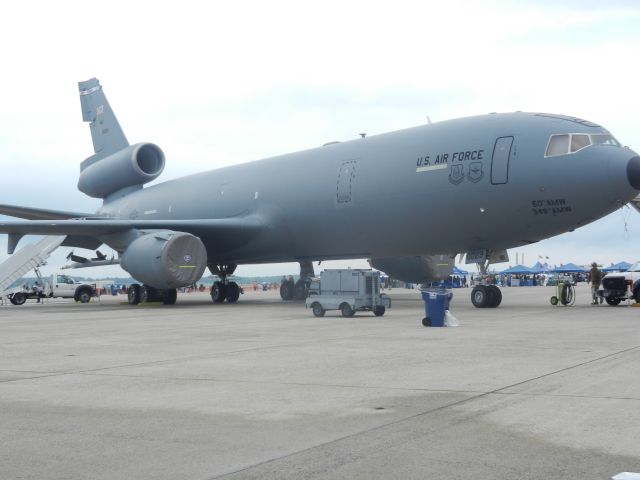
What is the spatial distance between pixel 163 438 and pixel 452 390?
2.71 metres

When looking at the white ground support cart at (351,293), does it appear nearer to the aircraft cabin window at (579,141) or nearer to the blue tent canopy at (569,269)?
the aircraft cabin window at (579,141)

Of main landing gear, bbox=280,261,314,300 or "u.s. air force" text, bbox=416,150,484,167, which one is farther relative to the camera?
main landing gear, bbox=280,261,314,300

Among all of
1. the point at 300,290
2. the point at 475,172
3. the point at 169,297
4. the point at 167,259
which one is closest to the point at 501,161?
the point at 475,172

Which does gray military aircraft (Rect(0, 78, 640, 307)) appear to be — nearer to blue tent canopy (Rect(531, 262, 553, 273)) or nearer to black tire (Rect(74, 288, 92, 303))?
black tire (Rect(74, 288, 92, 303))

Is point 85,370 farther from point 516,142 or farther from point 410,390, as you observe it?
point 516,142

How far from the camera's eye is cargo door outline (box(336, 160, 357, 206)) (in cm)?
2145

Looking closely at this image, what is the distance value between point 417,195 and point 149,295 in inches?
443

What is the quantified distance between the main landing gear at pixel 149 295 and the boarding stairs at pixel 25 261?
5287mm

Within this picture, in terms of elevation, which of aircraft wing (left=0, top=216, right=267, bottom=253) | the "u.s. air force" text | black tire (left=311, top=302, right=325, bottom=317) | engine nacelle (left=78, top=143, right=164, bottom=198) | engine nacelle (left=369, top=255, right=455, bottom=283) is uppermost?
engine nacelle (left=78, top=143, right=164, bottom=198)

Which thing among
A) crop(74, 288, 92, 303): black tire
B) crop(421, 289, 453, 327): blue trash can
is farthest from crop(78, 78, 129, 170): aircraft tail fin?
crop(421, 289, 453, 327): blue trash can

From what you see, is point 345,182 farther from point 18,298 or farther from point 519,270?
point 519,270

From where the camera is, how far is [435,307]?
13859 mm

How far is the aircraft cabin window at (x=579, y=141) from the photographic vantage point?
17281 mm

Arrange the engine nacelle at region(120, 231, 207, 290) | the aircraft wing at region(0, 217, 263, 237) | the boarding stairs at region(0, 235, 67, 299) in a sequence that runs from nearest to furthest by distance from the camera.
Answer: the engine nacelle at region(120, 231, 207, 290) < the aircraft wing at region(0, 217, 263, 237) < the boarding stairs at region(0, 235, 67, 299)
